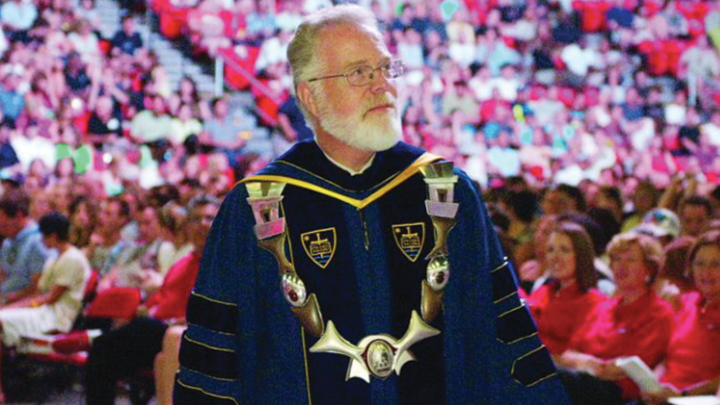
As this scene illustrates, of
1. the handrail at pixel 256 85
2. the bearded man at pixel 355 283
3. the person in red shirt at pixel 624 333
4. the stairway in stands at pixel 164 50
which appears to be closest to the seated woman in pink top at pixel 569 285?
the person in red shirt at pixel 624 333

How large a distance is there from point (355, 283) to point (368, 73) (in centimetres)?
57

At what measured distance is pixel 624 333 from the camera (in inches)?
238

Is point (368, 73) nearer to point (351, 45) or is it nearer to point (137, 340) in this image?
point (351, 45)

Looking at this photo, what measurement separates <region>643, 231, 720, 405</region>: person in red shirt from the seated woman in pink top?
2.32ft

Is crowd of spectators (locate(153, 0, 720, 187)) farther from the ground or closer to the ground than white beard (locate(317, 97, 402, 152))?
farther from the ground

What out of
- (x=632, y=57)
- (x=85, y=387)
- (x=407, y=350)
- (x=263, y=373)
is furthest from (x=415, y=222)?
(x=632, y=57)

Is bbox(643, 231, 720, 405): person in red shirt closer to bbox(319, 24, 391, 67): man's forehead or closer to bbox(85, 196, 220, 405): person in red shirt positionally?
bbox(319, 24, 391, 67): man's forehead

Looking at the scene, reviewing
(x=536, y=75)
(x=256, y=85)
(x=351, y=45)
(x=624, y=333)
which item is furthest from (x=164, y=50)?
(x=351, y=45)

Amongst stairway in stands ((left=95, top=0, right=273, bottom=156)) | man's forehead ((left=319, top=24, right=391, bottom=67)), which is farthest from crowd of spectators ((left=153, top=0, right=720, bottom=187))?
man's forehead ((left=319, top=24, right=391, bottom=67))

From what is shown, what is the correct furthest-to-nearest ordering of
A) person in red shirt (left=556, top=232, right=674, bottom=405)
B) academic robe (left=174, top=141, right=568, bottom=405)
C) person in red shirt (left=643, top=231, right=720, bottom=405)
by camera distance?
person in red shirt (left=556, top=232, right=674, bottom=405), person in red shirt (left=643, top=231, right=720, bottom=405), academic robe (left=174, top=141, right=568, bottom=405)

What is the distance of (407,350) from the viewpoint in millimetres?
3350

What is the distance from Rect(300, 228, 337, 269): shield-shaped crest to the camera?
3406 millimetres

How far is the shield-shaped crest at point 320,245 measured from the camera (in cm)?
341

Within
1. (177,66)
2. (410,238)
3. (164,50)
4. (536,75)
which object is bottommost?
(410,238)
